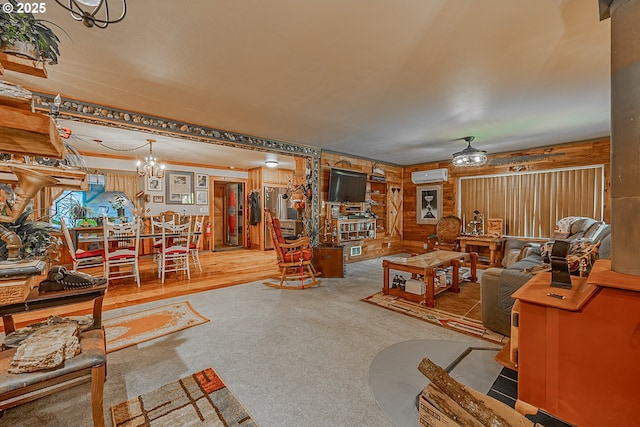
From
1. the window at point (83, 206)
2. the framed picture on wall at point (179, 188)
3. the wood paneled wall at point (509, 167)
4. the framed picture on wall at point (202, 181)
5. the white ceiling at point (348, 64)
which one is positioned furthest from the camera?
the framed picture on wall at point (202, 181)

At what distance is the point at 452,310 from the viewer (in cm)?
315

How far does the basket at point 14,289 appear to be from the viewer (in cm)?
117

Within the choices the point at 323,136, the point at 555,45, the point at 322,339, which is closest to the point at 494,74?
the point at 555,45

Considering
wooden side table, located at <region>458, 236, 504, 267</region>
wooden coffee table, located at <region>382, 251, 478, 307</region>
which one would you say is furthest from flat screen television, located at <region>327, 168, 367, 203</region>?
wooden side table, located at <region>458, 236, 504, 267</region>

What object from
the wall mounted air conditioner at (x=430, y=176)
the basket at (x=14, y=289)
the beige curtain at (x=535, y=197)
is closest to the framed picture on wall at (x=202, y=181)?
the wall mounted air conditioner at (x=430, y=176)

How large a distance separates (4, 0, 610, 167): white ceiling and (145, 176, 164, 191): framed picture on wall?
3981 mm

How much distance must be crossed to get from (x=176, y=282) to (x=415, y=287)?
3.78 m

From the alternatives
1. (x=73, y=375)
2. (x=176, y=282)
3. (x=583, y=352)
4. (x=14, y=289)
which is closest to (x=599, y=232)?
(x=583, y=352)

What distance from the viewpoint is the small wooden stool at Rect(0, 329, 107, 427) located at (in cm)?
113

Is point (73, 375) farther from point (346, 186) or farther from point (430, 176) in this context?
point (430, 176)

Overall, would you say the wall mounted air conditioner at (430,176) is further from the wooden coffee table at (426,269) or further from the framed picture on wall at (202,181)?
the framed picture on wall at (202,181)

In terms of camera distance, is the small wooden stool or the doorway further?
the doorway

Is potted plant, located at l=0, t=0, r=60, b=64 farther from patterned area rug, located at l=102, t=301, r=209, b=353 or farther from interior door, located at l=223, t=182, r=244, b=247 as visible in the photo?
interior door, located at l=223, t=182, r=244, b=247

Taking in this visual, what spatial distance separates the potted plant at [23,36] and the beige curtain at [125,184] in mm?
6525
